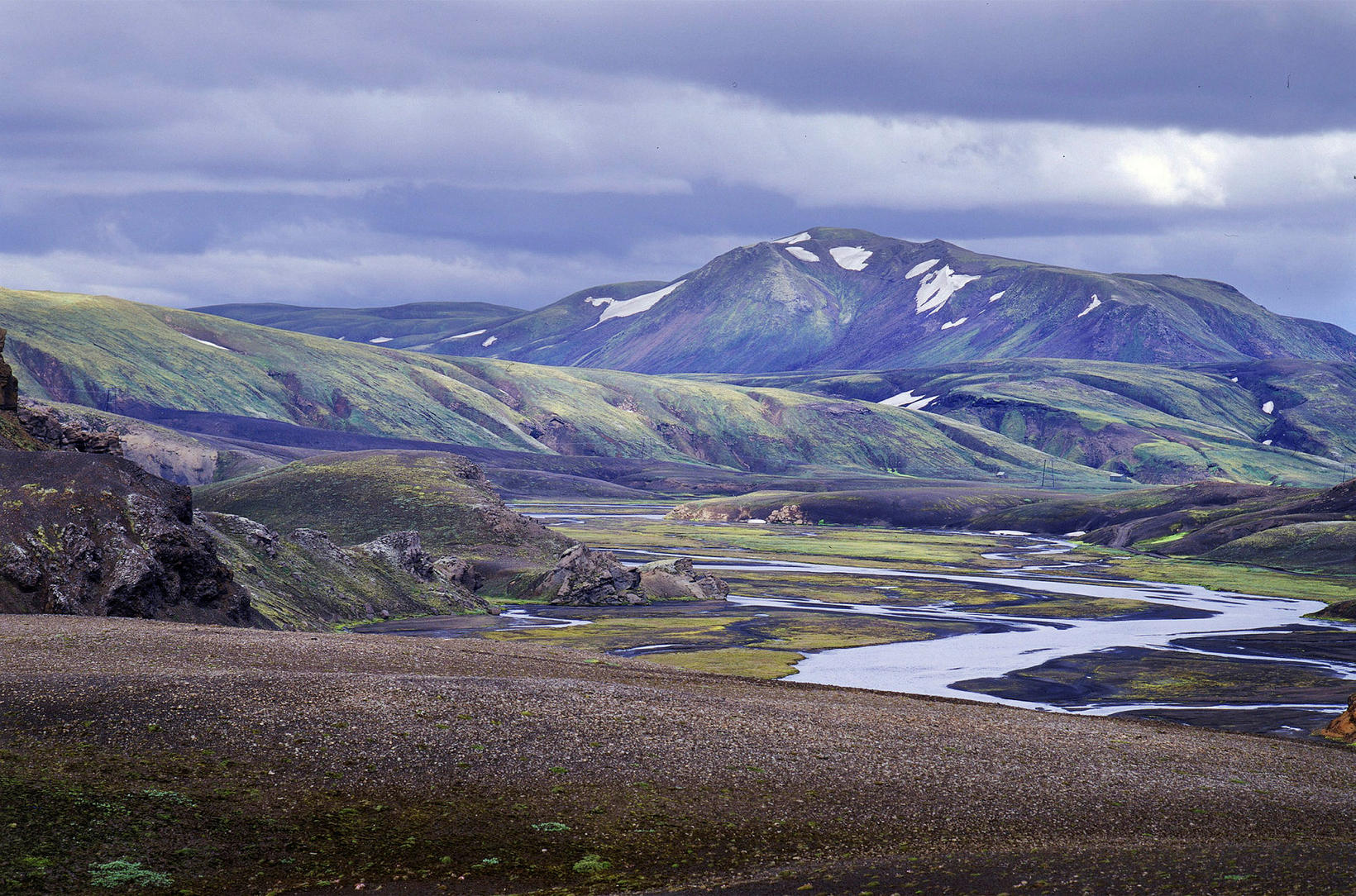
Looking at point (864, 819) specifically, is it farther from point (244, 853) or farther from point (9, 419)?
point (9, 419)

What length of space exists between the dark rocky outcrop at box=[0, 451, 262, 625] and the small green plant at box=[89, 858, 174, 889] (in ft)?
111

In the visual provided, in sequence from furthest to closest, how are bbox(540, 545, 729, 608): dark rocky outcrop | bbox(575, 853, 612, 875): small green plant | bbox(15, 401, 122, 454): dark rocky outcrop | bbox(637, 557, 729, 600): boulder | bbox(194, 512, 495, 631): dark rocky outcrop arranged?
bbox(637, 557, 729, 600): boulder, bbox(540, 545, 729, 608): dark rocky outcrop, bbox(194, 512, 495, 631): dark rocky outcrop, bbox(15, 401, 122, 454): dark rocky outcrop, bbox(575, 853, 612, 875): small green plant

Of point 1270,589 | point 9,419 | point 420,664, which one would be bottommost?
point 1270,589

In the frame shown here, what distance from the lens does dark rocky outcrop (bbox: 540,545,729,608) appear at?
109 meters

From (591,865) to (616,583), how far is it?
278 feet

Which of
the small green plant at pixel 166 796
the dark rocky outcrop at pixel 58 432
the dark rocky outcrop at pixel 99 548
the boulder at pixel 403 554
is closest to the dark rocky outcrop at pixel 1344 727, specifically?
the small green plant at pixel 166 796

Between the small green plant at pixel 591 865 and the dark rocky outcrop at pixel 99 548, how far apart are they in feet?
122

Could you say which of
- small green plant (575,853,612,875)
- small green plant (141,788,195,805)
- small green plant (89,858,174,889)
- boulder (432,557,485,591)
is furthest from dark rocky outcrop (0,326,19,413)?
small green plant (575,853,612,875)

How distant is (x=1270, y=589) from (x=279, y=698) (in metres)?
125

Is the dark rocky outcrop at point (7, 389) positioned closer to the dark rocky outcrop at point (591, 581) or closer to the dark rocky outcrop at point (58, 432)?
the dark rocky outcrop at point (58, 432)

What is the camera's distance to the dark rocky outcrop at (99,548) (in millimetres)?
55750

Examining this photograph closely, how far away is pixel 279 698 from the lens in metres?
34.4

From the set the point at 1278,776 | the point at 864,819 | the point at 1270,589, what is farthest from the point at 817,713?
the point at 1270,589

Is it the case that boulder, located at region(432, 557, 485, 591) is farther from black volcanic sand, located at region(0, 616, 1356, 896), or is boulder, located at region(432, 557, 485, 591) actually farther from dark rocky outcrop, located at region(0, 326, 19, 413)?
black volcanic sand, located at region(0, 616, 1356, 896)
